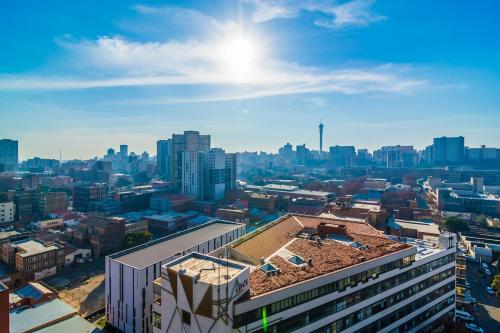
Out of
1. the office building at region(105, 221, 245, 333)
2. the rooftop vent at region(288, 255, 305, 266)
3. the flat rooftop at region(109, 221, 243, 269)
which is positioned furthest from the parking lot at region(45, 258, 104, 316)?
the rooftop vent at region(288, 255, 305, 266)

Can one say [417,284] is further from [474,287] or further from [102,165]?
[102,165]

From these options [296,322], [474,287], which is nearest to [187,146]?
[474,287]

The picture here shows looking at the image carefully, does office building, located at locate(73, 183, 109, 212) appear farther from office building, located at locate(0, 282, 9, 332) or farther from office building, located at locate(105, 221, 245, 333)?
office building, located at locate(0, 282, 9, 332)

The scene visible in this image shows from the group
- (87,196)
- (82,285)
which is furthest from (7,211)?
(82,285)

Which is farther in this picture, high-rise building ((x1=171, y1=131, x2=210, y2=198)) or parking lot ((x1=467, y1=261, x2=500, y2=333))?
high-rise building ((x1=171, y1=131, x2=210, y2=198))

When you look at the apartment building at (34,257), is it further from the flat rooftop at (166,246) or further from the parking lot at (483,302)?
the parking lot at (483,302)

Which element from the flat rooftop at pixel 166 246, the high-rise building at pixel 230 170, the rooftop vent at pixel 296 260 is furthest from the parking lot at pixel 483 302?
the high-rise building at pixel 230 170

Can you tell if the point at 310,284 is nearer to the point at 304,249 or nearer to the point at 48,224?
the point at 304,249
